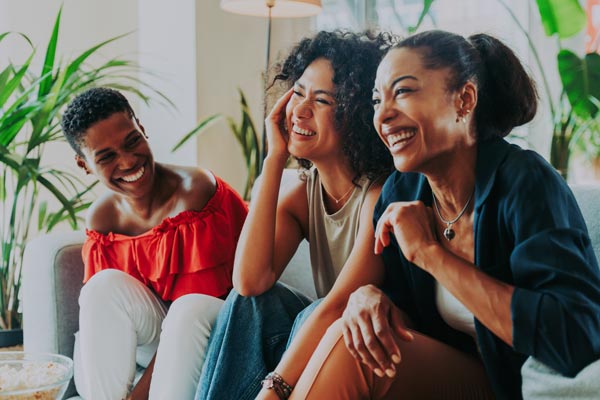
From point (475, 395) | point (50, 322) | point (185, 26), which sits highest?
point (185, 26)

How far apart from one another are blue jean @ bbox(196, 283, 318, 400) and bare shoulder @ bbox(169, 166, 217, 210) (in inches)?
14.6

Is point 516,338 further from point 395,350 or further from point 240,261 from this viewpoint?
point 240,261

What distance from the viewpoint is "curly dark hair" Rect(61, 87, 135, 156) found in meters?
2.06

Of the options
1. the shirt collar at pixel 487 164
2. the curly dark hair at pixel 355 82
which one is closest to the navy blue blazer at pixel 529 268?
the shirt collar at pixel 487 164

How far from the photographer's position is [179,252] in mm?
2068

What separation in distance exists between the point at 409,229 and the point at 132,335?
89cm

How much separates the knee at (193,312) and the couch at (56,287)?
389mm

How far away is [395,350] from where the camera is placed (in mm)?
1343

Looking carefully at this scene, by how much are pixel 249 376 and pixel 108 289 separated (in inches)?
17.7

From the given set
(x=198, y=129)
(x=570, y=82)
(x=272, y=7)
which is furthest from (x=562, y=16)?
(x=198, y=129)

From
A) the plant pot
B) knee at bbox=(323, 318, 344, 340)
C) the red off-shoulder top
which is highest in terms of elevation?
knee at bbox=(323, 318, 344, 340)

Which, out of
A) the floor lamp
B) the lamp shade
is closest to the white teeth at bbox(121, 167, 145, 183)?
the floor lamp

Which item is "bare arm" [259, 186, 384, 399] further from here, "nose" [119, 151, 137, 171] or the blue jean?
"nose" [119, 151, 137, 171]

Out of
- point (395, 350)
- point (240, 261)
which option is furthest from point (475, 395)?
point (240, 261)
